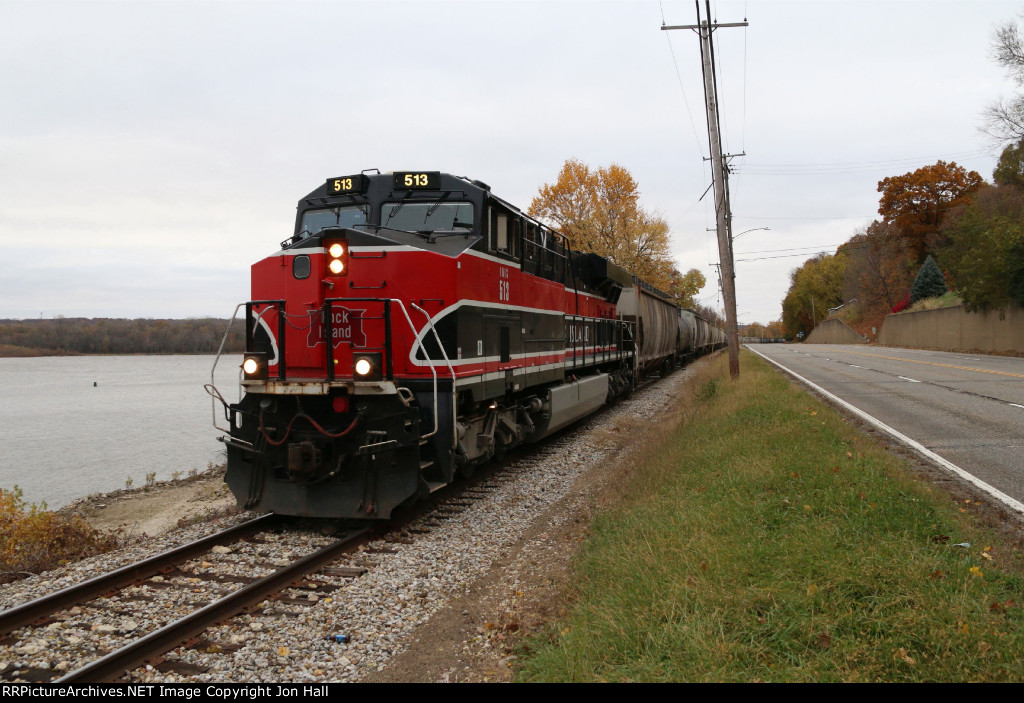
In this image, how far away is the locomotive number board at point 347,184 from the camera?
24.2ft

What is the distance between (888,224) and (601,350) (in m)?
55.1

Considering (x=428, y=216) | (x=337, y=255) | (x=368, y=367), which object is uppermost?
(x=428, y=216)

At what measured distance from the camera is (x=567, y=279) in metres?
11.7

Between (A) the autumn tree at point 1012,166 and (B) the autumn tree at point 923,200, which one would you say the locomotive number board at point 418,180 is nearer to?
(A) the autumn tree at point 1012,166

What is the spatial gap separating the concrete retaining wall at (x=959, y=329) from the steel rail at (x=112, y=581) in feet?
111

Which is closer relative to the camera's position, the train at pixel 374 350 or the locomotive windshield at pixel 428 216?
the train at pixel 374 350

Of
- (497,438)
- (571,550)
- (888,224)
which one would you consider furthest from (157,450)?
(888,224)

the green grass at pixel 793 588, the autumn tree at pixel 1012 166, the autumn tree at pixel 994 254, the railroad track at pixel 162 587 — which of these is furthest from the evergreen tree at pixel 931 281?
the railroad track at pixel 162 587

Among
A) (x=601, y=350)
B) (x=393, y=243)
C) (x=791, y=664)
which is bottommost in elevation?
(x=791, y=664)

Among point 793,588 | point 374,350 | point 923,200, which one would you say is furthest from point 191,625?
point 923,200

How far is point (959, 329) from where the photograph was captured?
35.6 metres

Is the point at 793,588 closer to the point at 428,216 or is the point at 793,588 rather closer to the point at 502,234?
the point at 428,216

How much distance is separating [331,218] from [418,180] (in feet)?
3.80
